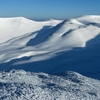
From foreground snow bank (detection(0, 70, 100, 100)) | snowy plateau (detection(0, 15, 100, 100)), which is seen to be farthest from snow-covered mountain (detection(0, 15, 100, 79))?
foreground snow bank (detection(0, 70, 100, 100))

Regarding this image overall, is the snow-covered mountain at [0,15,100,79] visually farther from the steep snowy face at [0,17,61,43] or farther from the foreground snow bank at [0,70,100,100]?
the foreground snow bank at [0,70,100,100]

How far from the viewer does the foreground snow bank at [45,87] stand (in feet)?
29.2

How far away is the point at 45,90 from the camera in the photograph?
935 cm

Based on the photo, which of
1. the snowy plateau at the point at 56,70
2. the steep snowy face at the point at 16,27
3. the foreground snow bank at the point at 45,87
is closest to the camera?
the foreground snow bank at the point at 45,87

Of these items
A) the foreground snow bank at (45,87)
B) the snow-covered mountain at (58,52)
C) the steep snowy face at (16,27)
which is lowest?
the steep snowy face at (16,27)

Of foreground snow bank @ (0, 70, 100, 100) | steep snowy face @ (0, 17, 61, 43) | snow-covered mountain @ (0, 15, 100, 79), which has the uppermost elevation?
foreground snow bank @ (0, 70, 100, 100)

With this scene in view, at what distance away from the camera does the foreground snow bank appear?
8.90 m

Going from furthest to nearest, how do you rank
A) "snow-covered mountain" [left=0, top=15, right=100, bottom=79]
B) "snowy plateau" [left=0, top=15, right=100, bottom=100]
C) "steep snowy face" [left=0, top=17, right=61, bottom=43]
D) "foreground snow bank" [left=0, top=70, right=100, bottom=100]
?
"steep snowy face" [left=0, top=17, right=61, bottom=43] → "snow-covered mountain" [left=0, top=15, right=100, bottom=79] → "snowy plateau" [left=0, top=15, right=100, bottom=100] → "foreground snow bank" [left=0, top=70, right=100, bottom=100]

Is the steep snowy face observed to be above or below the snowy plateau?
below

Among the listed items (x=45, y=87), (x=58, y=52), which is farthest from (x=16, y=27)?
(x=45, y=87)

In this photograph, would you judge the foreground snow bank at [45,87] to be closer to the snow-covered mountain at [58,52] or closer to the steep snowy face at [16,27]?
the snow-covered mountain at [58,52]

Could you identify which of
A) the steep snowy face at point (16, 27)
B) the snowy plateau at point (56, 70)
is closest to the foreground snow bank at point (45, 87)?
the snowy plateau at point (56, 70)

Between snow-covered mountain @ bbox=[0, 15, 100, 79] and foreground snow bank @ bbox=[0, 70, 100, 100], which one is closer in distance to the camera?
foreground snow bank @ bbox=[0, 70, 100, 100]

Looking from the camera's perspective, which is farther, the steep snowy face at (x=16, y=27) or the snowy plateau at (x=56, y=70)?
the steep snowy face at (x=16, y=27)
